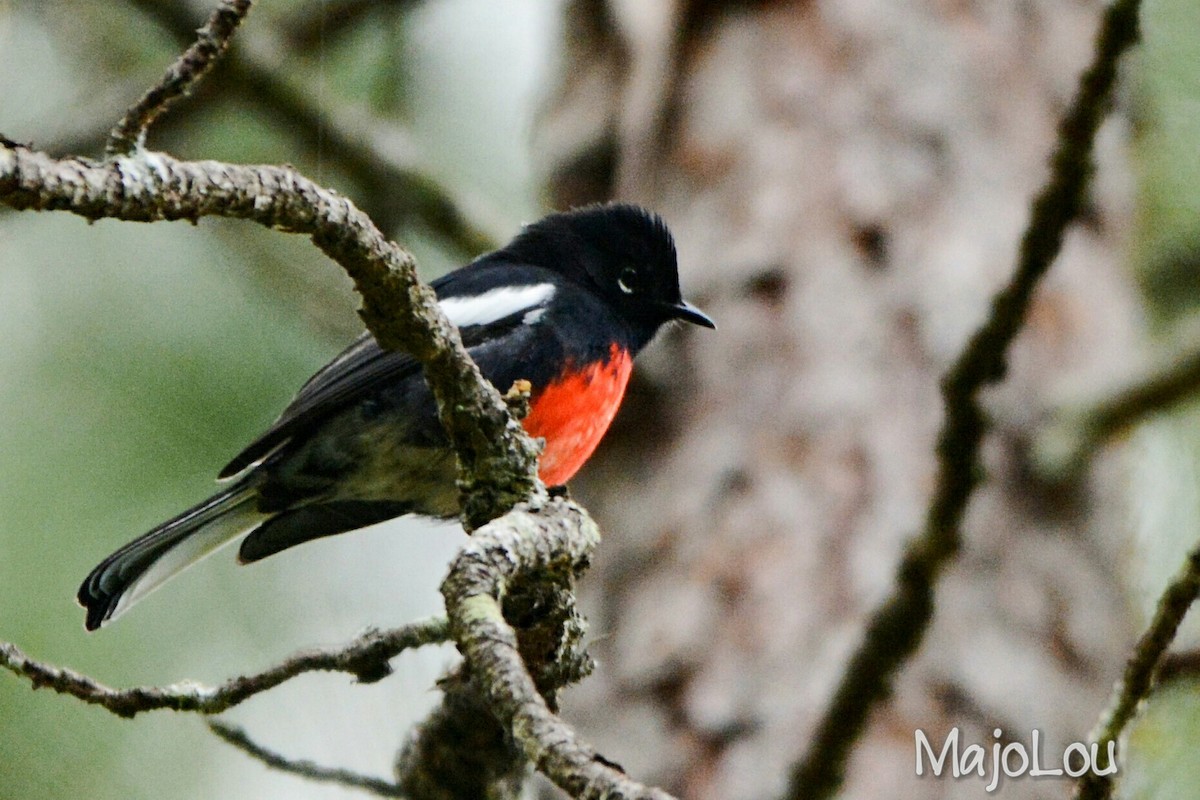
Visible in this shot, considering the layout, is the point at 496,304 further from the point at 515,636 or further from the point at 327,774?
the point at 515,636

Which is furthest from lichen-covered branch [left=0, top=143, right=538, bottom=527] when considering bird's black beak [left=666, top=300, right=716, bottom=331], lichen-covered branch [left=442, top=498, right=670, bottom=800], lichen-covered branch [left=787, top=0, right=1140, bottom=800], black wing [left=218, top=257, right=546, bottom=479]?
bird's black beak [left=666, top=300, right=716, bottom=331]

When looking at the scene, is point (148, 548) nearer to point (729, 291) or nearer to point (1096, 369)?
point (729, 291)

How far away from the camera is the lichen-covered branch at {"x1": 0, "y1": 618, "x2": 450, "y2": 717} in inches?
75.5

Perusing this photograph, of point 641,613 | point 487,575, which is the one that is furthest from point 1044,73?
point 487,575

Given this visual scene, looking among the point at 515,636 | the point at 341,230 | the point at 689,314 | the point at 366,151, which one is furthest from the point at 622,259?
the point at 515,636

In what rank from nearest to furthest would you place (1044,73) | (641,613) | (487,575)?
1. (487,575)
2. (641,613)
3. (1044,73)

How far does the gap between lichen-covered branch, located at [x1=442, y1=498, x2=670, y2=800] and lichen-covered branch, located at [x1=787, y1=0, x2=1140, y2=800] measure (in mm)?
926

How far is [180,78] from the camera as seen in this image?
1359 millimetres

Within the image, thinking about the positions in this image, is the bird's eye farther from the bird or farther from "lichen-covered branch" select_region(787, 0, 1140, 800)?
"lichen-covered branch" select_region(787, 0, 1140, 800)

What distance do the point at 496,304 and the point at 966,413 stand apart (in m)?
1.39

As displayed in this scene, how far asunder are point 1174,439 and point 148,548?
325 centimetres

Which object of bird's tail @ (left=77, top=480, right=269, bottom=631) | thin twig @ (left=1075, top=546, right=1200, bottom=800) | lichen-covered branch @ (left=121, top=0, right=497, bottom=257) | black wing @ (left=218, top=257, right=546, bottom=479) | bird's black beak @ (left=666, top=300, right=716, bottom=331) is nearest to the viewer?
thin twig @ (left=1075, top=546, right=1200, bottom=800)

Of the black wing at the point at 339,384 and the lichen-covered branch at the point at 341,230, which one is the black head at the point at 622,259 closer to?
the black wing at the point at 339,384

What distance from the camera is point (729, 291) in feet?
12.9
